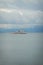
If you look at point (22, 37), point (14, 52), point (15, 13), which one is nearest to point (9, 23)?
point (15, 13)

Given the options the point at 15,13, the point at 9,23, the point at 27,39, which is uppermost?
the point at 15,13

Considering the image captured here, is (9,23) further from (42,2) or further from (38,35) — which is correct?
(42,2)

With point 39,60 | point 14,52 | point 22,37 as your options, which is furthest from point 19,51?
point 39,60

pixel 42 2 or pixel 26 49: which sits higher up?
pixel 42 2

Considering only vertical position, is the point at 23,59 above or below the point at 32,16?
below

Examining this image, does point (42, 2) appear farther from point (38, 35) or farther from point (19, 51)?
point (19, 51)

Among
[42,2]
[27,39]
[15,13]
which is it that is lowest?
[27,39]
